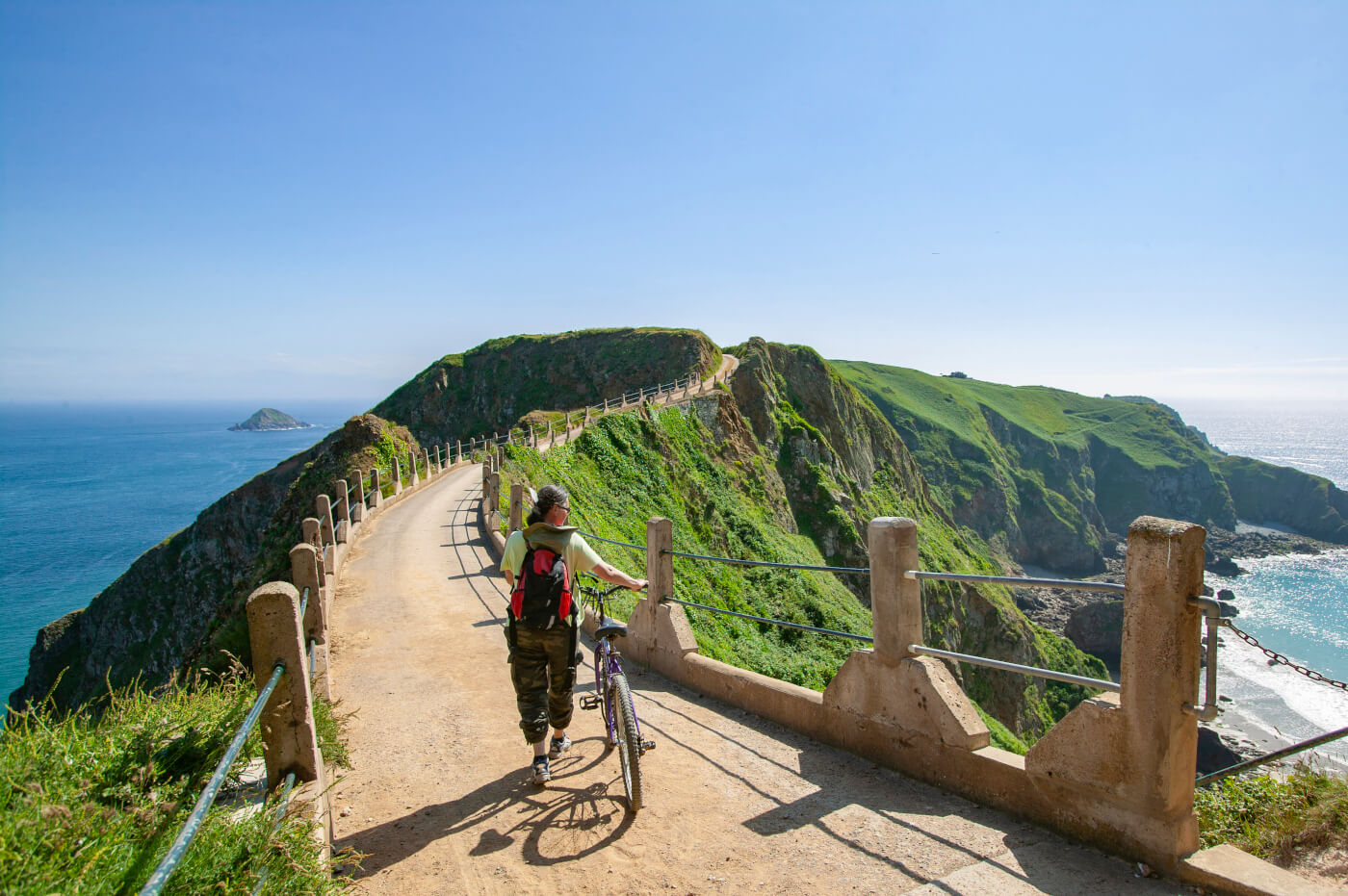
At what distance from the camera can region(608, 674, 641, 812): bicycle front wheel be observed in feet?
15.1

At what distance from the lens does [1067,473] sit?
117m

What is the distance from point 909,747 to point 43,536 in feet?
343

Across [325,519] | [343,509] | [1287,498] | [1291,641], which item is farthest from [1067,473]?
[325,519]

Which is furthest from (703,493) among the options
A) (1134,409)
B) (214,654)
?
(1134,409)

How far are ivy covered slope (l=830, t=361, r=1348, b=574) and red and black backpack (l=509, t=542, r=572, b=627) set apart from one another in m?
84.8

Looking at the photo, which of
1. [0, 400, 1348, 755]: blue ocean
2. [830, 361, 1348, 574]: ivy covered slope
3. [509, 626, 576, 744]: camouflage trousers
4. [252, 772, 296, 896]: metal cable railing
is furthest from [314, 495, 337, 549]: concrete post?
[830, 361, 1348, 574]: ivy covered slope

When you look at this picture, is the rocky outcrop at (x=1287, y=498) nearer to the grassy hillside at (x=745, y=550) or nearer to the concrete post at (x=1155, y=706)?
the grassy hillside at (x=745, y=550)

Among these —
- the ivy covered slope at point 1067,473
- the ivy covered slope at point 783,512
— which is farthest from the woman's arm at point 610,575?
the ivy covered slope at point 1067,473

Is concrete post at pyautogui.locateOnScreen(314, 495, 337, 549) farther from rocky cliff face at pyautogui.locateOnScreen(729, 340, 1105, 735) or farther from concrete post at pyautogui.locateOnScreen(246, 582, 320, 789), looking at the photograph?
rocky cliff face at pyautogui.locateOnScreen(729, 340, 1105, 735)

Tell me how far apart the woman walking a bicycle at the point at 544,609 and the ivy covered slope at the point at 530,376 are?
48.6 metres

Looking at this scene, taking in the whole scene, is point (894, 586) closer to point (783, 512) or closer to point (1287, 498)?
point (783, 512)

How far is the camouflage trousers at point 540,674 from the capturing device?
4766 millimetres

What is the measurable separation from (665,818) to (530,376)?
203 feet

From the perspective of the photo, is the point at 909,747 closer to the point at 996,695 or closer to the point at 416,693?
the point at 416,693
